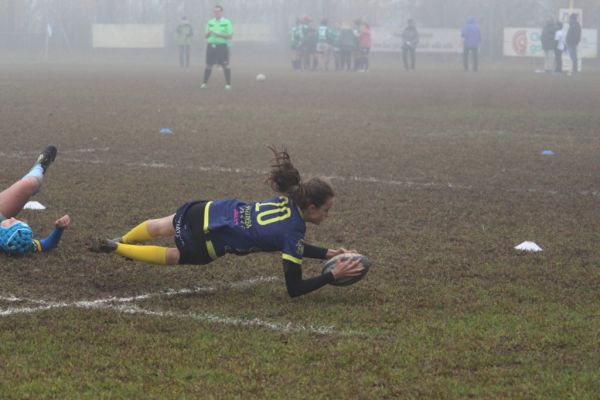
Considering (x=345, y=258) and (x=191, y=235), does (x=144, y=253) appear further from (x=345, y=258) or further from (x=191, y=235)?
(x=345, y=258)

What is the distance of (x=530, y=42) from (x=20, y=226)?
→ 4746 centimetres

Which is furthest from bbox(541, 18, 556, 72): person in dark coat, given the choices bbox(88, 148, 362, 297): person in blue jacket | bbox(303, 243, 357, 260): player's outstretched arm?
bbox(88, 148, 362, 297): person in blue jacket

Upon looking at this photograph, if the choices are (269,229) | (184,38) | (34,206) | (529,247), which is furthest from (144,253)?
(184,38)

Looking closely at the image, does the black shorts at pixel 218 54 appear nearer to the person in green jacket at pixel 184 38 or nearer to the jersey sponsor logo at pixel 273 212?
the person in green jacket at pixel 184 38

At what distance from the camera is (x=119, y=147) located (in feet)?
48.0

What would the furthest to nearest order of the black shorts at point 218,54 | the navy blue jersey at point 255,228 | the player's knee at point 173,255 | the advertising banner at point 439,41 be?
1. the advertising banner at point 439,41
2. the black shorts at point 218,54
3. the player's knee at point 173,255
4. the navy blue jersey at point 255,228

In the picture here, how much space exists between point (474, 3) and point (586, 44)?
6798 mm

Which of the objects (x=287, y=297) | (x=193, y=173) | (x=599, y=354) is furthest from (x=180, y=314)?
(x=193, y=173)

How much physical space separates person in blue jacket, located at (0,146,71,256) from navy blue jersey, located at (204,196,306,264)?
135cm

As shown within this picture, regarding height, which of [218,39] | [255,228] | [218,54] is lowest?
[255,228]

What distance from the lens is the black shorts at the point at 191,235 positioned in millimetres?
6871

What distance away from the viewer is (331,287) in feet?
23.4

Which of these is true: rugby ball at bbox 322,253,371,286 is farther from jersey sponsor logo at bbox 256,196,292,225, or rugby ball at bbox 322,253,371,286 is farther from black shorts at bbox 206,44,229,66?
black shorts at bbox 206,44,229,66

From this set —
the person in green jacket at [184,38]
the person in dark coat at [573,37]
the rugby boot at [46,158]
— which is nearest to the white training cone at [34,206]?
the rugby boot at [46,158]
